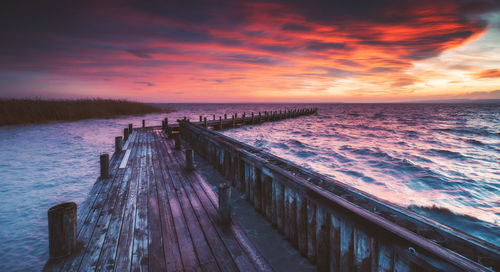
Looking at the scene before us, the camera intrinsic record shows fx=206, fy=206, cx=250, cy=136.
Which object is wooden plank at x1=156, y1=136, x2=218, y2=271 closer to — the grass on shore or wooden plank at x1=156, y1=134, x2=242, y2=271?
Answer: wooden plank at x1=156, y1=134, x2=242, y2=271

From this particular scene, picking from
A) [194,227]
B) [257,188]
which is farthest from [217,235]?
[257,188]

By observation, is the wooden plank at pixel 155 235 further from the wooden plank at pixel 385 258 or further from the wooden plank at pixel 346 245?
the wooden plank at pixel 385 258

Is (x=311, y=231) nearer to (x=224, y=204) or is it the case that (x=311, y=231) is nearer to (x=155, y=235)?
(x=224, y=204)

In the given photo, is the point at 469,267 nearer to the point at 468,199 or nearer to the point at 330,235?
the point at 330,235

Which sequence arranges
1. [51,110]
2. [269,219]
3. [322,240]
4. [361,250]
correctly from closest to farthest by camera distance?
1. [361,250]
2. [322,240]
3. [269,219]
4. [51,110]

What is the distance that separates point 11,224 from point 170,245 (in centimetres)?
514

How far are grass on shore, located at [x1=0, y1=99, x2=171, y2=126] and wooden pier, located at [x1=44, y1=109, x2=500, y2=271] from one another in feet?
93.9

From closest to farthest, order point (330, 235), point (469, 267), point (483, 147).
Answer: point (469, 267) < point (330, 235) < point (483, 147)

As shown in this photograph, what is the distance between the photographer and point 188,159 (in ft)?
23.2

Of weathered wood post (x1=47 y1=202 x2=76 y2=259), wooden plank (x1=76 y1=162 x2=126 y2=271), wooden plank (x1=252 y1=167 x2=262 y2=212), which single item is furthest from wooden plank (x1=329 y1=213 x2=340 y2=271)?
weathered wood post (x1=47 y1=202 x2=76 y2=259)

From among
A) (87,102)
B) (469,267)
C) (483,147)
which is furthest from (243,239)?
(87,102)

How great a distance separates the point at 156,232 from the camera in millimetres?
3705

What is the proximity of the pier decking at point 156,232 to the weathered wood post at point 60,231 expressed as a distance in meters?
0.15

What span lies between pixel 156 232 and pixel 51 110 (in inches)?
1332
